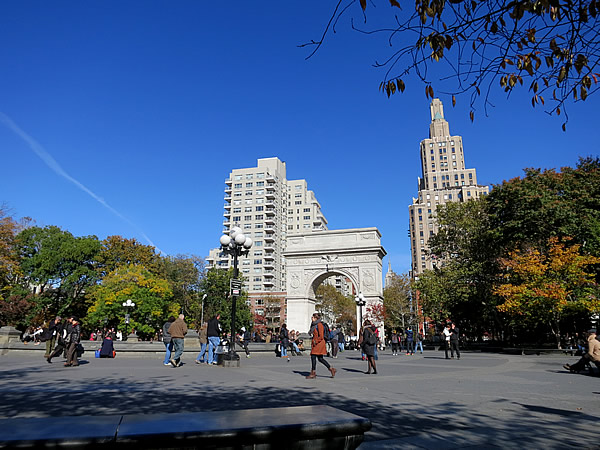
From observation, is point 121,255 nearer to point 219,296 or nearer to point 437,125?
point 219,296

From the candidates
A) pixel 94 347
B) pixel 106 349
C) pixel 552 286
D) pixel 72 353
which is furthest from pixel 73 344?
pixel 552 286

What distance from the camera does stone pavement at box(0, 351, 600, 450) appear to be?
4766mm

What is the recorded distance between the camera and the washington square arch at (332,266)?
35.6 m

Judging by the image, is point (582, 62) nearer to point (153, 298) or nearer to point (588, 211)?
point (588, 211)

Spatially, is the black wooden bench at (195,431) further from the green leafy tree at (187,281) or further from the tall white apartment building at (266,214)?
the tall white apartment building at (266,214)

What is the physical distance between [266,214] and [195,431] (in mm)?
88589

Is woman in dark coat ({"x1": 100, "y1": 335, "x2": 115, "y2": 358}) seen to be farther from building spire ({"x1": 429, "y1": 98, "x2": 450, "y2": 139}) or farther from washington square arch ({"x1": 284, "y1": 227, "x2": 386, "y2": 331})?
building spire ({"x1": 429, "y1": 98, "x2": 450, "y2": 139})

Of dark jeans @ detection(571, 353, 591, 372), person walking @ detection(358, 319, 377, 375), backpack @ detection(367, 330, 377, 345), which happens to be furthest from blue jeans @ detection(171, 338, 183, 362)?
dark jeans @ detection(571, 353, 591, 372)

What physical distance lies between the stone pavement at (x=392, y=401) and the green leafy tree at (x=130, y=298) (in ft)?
95.5

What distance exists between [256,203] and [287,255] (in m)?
54.9

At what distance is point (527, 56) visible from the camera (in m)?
4.82

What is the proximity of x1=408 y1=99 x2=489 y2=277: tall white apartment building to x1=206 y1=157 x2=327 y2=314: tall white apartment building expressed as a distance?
2639cm

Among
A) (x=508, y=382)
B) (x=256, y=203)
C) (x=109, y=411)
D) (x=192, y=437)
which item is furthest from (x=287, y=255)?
(x=256, y=203)

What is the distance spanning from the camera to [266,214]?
90.8m
